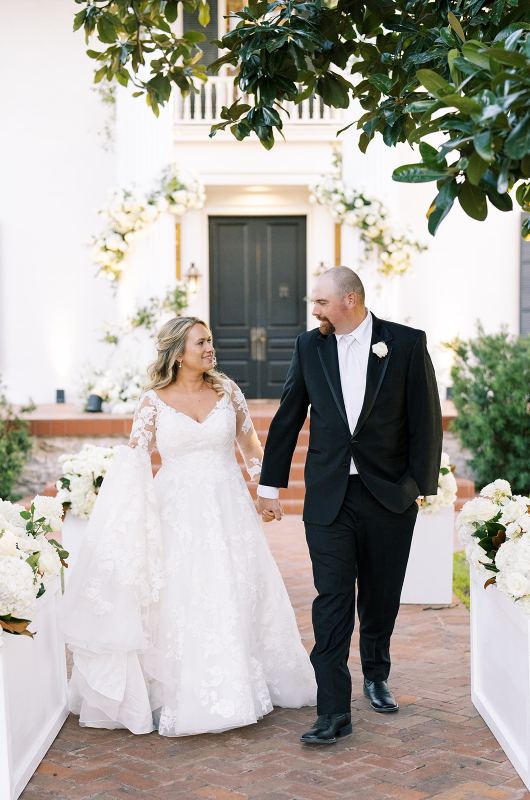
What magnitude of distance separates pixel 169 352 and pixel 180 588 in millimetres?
1122

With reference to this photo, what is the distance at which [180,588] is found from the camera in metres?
4.66

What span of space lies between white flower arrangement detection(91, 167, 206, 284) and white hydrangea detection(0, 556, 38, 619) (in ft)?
28.6

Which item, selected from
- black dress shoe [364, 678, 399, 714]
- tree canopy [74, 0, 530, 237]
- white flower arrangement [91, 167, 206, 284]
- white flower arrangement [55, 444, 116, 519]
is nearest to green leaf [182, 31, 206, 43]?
tree canopy [74, 0, 530, 237]

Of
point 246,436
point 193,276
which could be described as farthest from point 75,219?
point 246,436

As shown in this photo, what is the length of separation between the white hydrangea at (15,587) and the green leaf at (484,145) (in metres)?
2.26

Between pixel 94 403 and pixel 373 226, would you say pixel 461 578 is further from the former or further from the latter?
pixel 373 226

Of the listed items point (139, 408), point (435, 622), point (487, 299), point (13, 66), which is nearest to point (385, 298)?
Result: point (487, 299)

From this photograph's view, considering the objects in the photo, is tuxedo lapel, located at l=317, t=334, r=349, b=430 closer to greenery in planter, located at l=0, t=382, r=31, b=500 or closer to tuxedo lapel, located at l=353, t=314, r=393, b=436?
tuxedo lapel, located at l=353, t=314, r=393, b=436

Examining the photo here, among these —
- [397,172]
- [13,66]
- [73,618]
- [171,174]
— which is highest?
[13,66]

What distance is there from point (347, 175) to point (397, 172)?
1038 cm

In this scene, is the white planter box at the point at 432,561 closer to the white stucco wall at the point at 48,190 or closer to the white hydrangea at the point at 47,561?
the white hydrangea at the point at 47,561

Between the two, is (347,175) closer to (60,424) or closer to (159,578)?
(60,424)

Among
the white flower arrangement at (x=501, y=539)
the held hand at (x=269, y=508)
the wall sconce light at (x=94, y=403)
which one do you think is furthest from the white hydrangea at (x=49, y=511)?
the wall sconce light at (x=94, y=403)

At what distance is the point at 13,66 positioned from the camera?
514 inches
